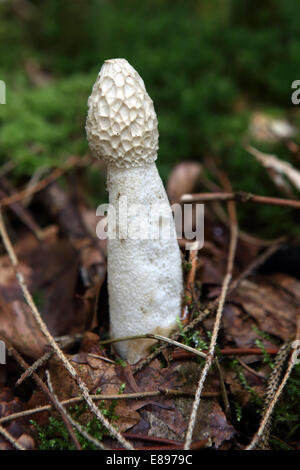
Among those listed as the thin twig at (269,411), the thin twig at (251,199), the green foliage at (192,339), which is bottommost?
the thin twig at (269,411)

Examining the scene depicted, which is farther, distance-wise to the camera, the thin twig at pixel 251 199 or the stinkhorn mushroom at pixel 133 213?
the thin twig at pixel 251 199

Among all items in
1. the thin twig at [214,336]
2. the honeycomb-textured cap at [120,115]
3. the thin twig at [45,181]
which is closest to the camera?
the thin twig at [214,336]

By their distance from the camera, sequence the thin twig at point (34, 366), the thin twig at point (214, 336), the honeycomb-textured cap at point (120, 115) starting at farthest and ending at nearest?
the thin twig at point (34, 366)
the honeycomb-textured cap at point (120, 115)
the thin twig at point (214, 336)

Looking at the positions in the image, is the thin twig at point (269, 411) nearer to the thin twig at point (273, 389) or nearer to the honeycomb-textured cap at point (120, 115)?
the thin twig at point (273, 389)

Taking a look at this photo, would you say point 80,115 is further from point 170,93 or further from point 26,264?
point 26,264

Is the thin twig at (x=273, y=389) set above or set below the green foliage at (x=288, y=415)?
above

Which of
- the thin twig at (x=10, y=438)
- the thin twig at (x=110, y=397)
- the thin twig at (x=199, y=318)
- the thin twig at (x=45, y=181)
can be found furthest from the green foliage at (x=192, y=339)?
the thin twig at (x=45, y=181)

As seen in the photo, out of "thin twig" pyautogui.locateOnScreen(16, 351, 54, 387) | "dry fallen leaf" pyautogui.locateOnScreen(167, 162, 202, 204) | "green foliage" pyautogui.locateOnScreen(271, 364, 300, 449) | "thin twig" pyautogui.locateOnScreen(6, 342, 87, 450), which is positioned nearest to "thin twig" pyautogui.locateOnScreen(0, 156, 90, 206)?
"dry fallen leaf" pyautogui.locateOnScreen(167, 162, 202, 204)
